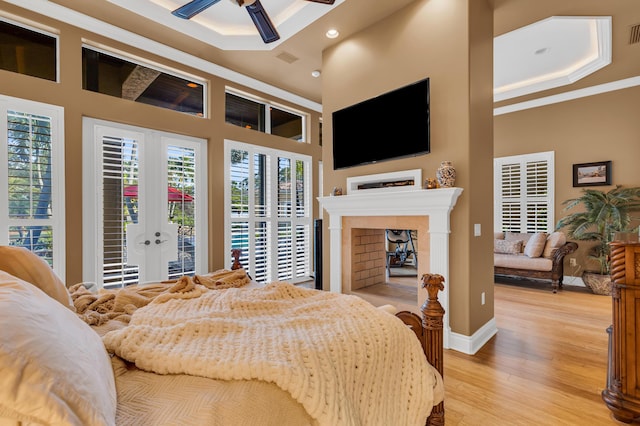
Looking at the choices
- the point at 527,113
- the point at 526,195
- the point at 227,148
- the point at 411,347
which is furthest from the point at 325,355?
the point at 527,113

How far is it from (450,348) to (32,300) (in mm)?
2987

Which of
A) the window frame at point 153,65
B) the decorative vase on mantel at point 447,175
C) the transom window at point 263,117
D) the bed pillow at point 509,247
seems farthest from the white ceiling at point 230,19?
the bed pillow at point 509,247

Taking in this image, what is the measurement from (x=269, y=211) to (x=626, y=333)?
13.7ft

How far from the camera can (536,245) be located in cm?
508

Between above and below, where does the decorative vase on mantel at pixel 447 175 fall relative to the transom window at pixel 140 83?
below

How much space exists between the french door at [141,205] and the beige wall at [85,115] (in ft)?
0.31

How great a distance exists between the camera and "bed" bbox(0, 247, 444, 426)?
0.60 metres

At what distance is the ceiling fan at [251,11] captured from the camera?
249 centimetres

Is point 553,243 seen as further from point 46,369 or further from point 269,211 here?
point 46,369

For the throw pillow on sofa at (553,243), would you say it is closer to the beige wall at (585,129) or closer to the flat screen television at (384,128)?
the beige wall at (585,129)

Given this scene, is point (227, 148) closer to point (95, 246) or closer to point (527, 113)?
point (95, 246)

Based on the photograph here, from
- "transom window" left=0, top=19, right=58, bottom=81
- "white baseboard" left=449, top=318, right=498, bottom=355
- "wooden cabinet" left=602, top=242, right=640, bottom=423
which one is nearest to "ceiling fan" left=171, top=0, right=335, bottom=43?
"transom window" left=0, top=19, right=58, bottom=81

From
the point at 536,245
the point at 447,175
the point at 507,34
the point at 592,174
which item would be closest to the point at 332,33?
the point at 507,34

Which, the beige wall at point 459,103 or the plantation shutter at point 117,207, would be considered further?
the plantation shutter at point 117,207
